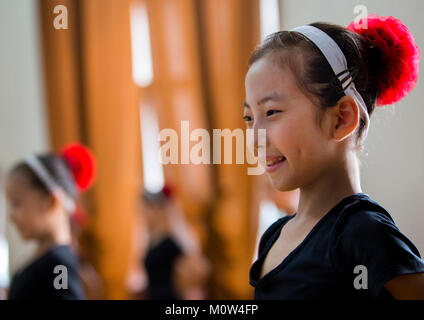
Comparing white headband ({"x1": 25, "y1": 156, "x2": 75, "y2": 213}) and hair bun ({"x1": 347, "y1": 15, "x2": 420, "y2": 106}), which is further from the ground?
hair bun ({"x1": 347, "y1": 15, "x2": 420, "y2": 106})

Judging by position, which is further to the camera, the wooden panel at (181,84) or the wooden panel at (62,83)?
the wooden panel at (62,83)

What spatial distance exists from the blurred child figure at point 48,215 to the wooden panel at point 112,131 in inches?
49.1

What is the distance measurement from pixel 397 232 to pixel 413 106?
28 cm

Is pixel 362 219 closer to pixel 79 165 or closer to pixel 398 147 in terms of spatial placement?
pixel 398 147

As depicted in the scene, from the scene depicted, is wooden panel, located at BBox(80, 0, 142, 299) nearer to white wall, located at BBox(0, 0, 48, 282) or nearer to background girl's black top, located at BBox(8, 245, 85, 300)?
white wall, located at BBox(0, 0, 48, 282)

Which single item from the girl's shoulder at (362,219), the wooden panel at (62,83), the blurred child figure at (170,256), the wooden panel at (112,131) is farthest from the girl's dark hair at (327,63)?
the wooden panel at (62,83)

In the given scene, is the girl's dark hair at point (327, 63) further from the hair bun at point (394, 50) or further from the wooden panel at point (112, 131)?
the wooden panel at point (112, 131)

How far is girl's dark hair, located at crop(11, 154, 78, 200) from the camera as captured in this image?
63.3 inches

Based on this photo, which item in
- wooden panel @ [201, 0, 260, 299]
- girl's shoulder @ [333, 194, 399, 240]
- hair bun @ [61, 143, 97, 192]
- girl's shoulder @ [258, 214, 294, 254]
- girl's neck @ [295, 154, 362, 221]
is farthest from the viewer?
wooden panel @ [201, 0, 260, 299]

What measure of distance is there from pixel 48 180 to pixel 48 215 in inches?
5.5

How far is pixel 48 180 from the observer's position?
1649mm

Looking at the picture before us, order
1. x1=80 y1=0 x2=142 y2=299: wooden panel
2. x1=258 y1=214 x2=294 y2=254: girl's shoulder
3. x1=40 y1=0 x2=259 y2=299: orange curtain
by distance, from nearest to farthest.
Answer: x1=258 y1=214 x2=294 y2=254: girl's shoulder → x1=40 y1=0 x2=259 y2=299: orange curtain → x1=80 y1=0 x2=142 y2=299: wooden panel

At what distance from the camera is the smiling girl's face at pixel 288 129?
0.70 metres

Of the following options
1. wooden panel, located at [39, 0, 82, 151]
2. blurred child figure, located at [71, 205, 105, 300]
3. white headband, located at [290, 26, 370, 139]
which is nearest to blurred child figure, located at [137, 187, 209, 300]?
blurred child figure, located at [71, 205, 105, 300]
